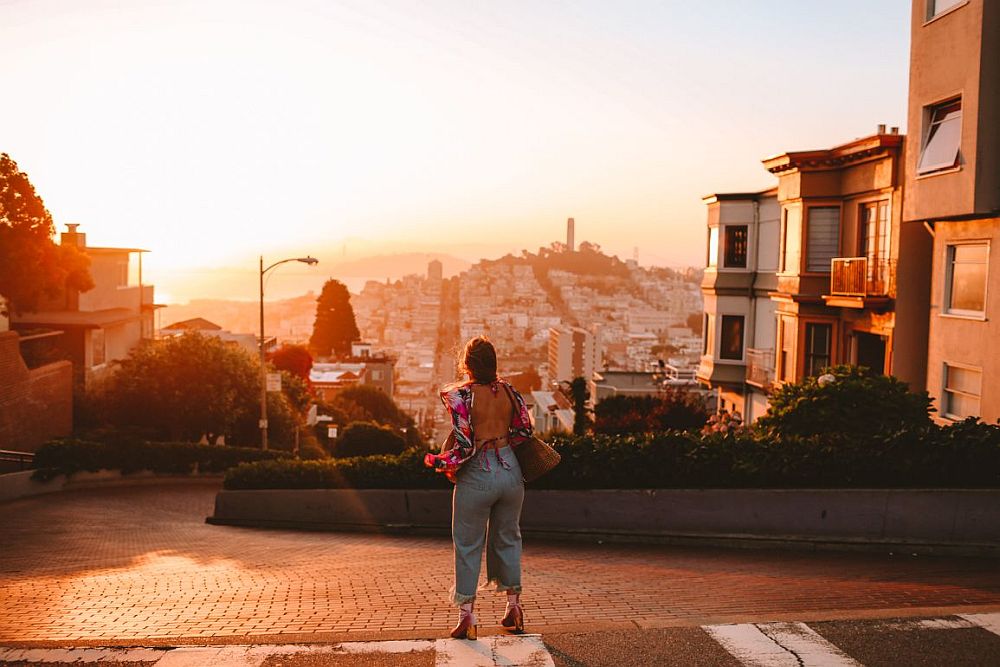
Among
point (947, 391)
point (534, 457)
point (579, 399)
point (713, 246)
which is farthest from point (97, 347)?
point (534, 457)

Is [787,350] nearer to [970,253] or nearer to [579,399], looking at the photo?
[579,399]

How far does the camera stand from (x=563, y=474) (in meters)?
12.9

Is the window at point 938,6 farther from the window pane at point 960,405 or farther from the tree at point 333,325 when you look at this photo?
the tree at point 333,325

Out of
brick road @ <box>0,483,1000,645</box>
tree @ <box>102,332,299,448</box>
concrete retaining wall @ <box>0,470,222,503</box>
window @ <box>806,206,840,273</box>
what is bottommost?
concrete retaining wall @ <box>0,470,222,503</box>

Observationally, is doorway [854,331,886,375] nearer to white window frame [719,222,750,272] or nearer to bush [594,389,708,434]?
bush [594,389,708,434]

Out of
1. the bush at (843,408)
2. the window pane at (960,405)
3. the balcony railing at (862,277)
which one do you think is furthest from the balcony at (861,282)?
the bush at (843,408)

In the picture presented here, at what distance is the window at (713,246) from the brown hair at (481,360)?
95.3 ft

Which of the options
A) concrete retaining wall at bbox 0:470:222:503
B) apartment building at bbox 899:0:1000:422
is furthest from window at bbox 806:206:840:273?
concrete retaining wall at bbox 0:470:222:503

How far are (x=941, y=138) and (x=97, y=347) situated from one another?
36787 mm

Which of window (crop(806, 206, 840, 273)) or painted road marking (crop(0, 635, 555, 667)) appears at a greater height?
window (crop(806, 206, 840, 273))

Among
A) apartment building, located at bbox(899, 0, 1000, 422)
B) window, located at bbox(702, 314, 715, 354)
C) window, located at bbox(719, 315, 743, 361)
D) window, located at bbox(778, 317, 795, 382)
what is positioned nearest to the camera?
apartment building, located at bbox(899, 0, 1000, 422)

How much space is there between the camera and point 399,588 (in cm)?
852

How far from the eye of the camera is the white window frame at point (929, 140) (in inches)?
712

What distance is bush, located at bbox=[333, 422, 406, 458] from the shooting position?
44.7 meters
